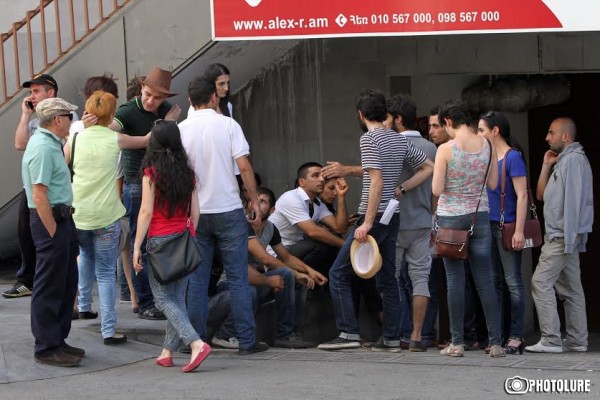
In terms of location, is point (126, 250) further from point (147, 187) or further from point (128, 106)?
point (147, 187)

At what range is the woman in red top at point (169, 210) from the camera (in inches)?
275

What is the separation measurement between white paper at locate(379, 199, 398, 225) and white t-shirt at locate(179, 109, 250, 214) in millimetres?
1073

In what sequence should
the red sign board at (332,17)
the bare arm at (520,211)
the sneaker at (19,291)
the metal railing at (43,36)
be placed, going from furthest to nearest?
the metal railing at (43,36) → the sneaker at (19,291) → the red sign board at (332,17) → the bare arm at (520,211)

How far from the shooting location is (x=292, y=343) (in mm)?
8227

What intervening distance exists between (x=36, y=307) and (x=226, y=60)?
14.5ft

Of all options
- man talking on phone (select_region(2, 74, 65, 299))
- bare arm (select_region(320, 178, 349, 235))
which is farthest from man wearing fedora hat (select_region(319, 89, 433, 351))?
man talking on phone (select_region(2, 74, 65, 299))

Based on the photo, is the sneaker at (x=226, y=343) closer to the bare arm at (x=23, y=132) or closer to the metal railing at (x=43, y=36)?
the bare arm at (x=23, y=132)

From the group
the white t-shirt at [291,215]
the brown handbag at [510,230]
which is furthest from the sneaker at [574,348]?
the white t-shirt at [291,215]

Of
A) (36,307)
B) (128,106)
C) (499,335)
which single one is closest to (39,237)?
(36,307)

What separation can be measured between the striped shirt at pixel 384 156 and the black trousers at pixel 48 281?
2126mm

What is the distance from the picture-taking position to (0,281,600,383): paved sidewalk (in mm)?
7035

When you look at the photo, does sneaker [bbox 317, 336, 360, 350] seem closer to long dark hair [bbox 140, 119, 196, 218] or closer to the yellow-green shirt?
long dark hair [bbox 140, 119, 196, 218]

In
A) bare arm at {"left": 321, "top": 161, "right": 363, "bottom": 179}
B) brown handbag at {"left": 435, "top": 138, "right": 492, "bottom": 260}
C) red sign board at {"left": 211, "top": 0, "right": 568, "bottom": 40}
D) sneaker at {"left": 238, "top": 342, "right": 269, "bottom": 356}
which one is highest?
red sign board at {"left": 211, "top": 0, "right": 568, "bottom": 40}

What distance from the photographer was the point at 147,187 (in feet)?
23.1
